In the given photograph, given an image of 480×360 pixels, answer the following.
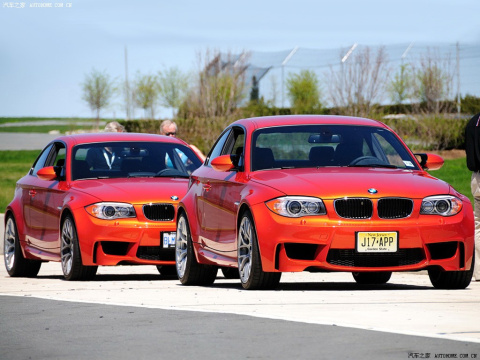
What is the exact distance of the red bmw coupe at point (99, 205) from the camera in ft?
45.4

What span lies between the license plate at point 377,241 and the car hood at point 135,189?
11.7 ft

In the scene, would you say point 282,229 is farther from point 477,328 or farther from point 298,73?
point 298,73

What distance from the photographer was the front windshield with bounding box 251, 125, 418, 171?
12109mm

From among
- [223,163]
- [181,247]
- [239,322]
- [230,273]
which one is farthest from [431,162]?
[239,322]

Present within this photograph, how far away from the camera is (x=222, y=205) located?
12180mm

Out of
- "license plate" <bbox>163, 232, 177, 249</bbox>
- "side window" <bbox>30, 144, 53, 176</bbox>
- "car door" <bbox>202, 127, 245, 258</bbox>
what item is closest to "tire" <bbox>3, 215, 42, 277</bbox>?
"side window" <bbox>30, 144, 53, 176</bbox>

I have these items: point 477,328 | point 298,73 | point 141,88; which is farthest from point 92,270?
point 141,88

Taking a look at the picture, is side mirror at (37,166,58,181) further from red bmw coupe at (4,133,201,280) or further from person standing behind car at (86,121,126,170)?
person standing behind car at (86,121,126,170)

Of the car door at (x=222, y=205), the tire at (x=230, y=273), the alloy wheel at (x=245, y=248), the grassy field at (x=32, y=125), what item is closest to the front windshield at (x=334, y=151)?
the car door at (x=222, y=205)

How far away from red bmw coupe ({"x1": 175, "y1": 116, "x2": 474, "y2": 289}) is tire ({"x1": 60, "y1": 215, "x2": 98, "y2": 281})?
211cm

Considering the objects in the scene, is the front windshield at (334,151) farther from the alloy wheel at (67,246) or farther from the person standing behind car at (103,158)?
the person standing behind car at (103,158)

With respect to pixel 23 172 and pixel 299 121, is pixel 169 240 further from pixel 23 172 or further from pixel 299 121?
pixel 23 172

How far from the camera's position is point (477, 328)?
821 cm

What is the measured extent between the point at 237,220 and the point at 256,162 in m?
0.72
